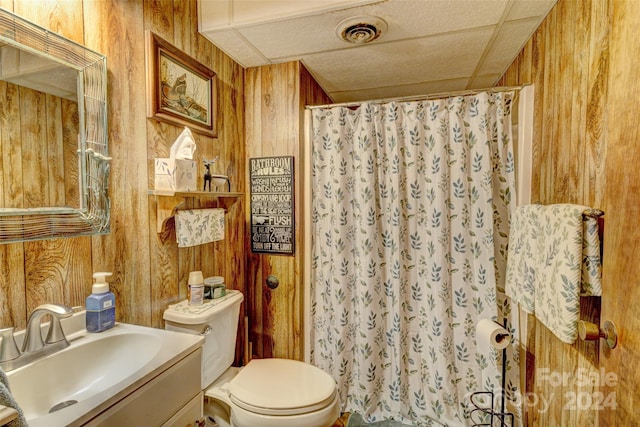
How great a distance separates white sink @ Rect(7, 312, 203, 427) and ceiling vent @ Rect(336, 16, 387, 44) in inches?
59.0

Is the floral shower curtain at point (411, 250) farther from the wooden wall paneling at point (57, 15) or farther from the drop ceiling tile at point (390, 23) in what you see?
the wooden wall paneling at point (57, 15)

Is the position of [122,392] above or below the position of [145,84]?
below

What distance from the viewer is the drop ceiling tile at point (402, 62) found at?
5.37 feet

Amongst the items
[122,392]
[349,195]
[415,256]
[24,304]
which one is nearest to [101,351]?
[24,304]

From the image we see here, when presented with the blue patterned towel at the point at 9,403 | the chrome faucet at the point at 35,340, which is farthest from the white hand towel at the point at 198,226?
the blue patterned towel at the point at 9,403

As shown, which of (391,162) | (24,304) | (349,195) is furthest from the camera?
(349,195)

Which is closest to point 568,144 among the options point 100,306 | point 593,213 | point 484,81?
point 593,213

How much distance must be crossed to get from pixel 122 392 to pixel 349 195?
1.43 metres

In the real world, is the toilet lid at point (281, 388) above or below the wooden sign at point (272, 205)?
below

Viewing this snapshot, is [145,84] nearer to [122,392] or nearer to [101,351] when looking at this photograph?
[101,351]

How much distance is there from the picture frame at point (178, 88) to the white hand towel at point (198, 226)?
43cm

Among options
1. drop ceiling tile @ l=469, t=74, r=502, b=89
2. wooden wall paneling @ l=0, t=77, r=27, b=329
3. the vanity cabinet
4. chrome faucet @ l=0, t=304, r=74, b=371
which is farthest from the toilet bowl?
drop ceiling tile @ l=469, t=74, r=502, b=89

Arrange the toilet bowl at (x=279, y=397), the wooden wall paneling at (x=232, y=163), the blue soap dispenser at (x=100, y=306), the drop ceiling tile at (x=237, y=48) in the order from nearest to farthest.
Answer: the blue soap dispenser at (x=100, y=306) < the toilet bowl at (x=279, y=397) < the drop ceiling tile at (x=237, y=48) < the wooden wall paneling at (x=232, y=163)

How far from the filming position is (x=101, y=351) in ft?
3.21
